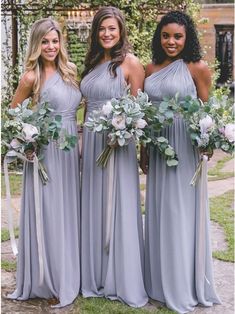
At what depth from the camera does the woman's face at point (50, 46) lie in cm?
384

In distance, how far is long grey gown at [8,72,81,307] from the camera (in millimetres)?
3955

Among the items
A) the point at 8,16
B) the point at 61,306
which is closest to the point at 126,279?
the point at 61,306

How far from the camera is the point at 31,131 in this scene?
12.0ft

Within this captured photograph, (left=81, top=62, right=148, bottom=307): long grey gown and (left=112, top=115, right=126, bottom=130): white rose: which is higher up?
(left=112, top=115, right=126, bottom=130): white rose

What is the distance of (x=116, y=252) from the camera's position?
4.02 m

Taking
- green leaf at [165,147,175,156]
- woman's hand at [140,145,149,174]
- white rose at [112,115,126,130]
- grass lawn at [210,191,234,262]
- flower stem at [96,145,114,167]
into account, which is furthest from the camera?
grass lawn at [210,191,234,262]

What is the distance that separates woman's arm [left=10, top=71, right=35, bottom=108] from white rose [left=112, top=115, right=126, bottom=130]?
2.12 feet

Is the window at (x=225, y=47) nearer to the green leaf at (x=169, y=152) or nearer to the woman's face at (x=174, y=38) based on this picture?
the woman's face at (x=174, y=38)

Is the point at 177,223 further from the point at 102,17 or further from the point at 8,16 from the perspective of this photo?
the point at 8,16

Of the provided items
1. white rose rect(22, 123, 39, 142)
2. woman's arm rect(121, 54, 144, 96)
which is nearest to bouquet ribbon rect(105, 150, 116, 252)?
woman's arm rect(121, 54, 144, 96)

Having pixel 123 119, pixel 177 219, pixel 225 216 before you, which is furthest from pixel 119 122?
pixel 225 216

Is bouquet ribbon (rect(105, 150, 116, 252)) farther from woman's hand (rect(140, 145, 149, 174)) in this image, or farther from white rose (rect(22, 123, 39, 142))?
white rose (rect(22, 123, 39, 142))

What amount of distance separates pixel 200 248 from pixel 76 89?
1369mm

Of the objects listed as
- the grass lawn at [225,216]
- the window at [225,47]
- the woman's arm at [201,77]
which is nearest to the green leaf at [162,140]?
the woman's arm at [201,77]
